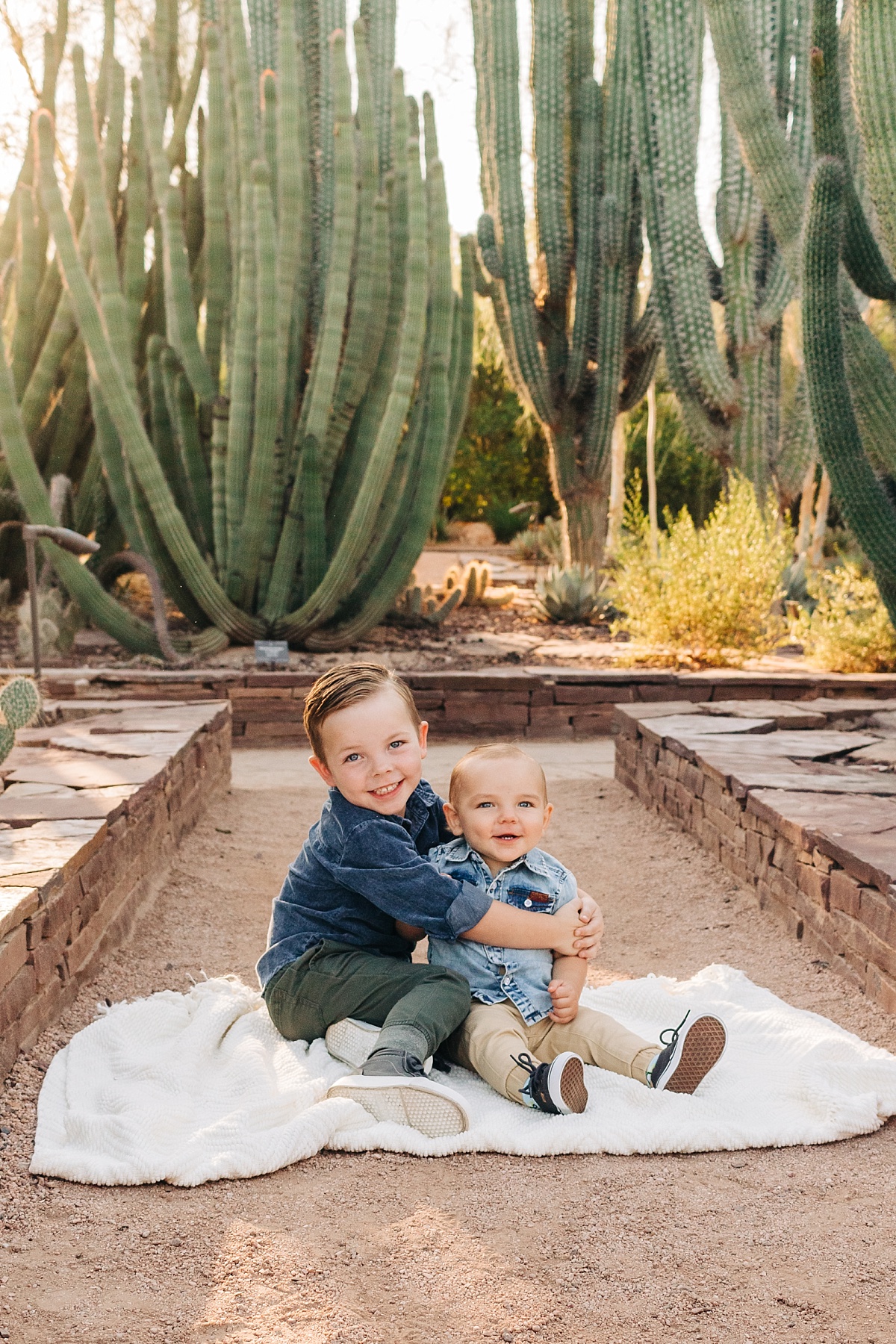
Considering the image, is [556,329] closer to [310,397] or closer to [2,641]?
[310,397]

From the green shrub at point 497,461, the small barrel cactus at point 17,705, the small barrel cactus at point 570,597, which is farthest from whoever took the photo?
the green shrub at point 497,461

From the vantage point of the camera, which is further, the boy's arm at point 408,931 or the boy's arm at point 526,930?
the boy's arm at point 408,931

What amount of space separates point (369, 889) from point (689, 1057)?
0.77 meters

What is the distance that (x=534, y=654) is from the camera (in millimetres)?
8992

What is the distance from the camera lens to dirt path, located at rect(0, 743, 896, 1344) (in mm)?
1770

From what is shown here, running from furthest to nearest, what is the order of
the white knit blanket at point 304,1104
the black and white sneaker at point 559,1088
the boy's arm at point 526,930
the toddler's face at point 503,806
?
the toddler's face at point 503,806 → the boy's arm at point 526,930 → the black and white sneaker at point 559,1088 → the white knit blanket at point 304,1104

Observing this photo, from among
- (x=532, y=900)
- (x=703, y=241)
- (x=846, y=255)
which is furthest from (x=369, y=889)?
(x=703, y=241)

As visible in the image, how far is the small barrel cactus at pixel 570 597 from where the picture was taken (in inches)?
427

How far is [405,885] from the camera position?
8.64ft

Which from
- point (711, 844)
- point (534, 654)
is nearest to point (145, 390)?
point (534, 654)

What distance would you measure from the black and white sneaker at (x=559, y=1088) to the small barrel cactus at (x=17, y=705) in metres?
2.70

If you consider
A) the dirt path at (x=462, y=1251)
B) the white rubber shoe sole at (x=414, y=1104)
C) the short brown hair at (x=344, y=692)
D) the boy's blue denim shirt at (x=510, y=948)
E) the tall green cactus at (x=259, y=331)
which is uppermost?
the tall green cactus at (x=259, y=331)

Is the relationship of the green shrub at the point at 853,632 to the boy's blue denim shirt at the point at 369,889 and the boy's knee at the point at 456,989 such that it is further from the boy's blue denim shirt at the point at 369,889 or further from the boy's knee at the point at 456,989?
the boy's knee at the point at 456,989

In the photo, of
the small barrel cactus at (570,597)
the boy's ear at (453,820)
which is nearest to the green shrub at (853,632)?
the small barrel cactus at (570,597)
